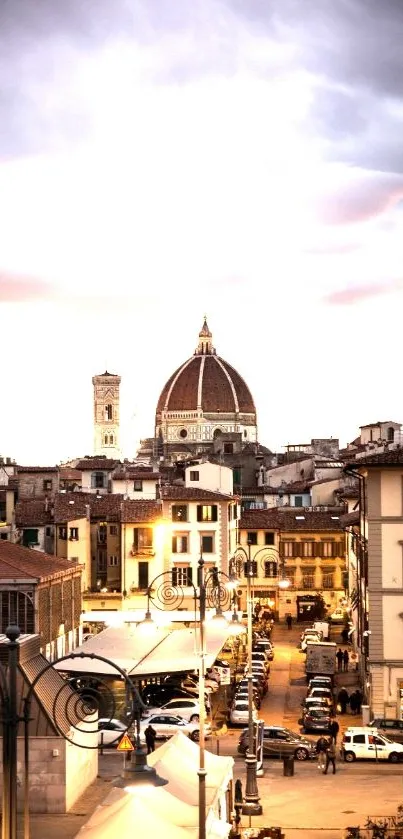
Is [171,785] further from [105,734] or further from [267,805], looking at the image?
[105,734]

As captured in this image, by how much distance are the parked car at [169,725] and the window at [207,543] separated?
34.2 metres

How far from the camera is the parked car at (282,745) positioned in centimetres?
3969

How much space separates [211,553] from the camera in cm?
7744

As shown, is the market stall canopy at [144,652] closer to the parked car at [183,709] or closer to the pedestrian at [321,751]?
the parked car at [183,709]

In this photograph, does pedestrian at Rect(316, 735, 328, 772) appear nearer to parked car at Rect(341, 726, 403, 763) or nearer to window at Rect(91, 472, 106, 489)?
parked car at Rect(341, 726, 403, 763)

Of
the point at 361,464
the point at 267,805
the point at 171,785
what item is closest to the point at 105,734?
the point at 267,805

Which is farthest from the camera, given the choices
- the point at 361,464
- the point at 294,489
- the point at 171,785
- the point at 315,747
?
the point at 294,489

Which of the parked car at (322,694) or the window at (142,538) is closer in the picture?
the parked car at (322,694)

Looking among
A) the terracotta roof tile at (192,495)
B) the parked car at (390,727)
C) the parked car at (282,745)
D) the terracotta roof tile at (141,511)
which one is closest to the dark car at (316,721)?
the parked car at (390,727)

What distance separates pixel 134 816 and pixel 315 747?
1849 centimetres

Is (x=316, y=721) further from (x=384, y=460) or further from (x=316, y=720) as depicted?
(x=384, y=460)

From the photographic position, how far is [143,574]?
7706cm

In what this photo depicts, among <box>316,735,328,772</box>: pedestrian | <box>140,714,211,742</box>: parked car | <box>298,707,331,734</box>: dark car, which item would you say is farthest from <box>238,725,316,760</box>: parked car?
<box>298,707,331,734</box>: dark car

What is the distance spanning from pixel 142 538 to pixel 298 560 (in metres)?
14.2
